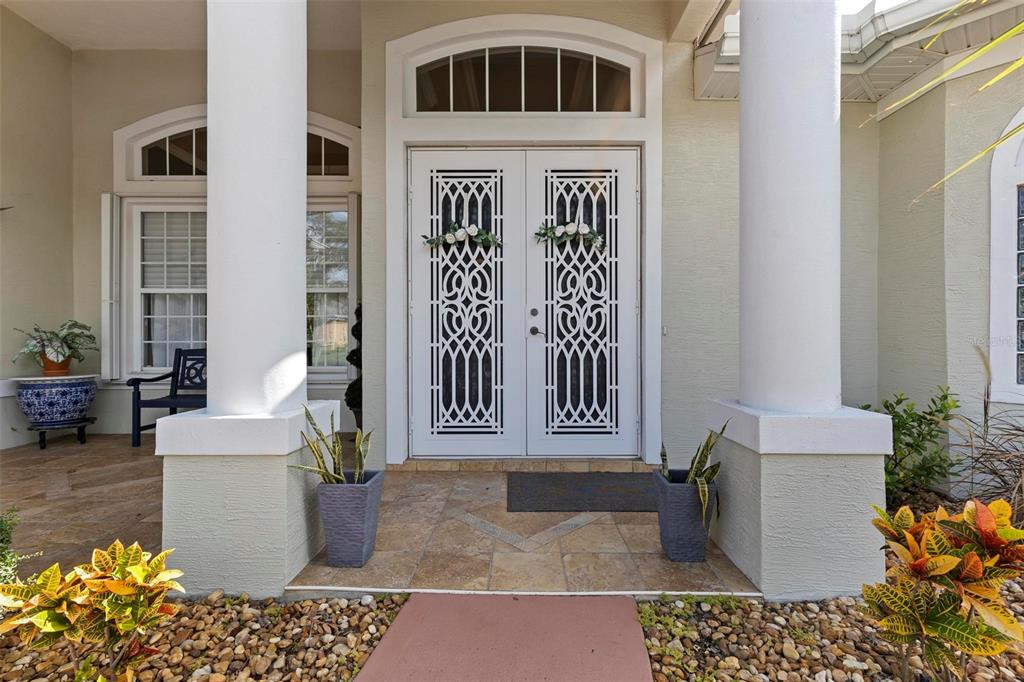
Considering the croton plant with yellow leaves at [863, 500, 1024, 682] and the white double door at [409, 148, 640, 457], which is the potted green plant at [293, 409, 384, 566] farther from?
the croton plant with yellow leaves at [863, 500, 1024, 682]

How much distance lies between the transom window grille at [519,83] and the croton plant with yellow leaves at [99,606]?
3.34m

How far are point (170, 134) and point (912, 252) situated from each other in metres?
6.48

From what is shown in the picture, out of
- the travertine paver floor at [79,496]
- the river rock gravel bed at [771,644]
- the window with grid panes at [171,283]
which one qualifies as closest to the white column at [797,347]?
the river rock gravel bed at [771,644]

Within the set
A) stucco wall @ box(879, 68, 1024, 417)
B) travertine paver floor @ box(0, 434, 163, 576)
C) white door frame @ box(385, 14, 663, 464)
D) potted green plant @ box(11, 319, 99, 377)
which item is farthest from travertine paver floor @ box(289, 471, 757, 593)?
potted green plant @ box(11, 319, 99, 377)

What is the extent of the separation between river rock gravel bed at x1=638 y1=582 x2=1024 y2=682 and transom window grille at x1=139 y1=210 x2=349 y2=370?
13.3 feet

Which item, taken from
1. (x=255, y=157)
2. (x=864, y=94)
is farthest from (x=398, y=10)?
(x=864, y=94)

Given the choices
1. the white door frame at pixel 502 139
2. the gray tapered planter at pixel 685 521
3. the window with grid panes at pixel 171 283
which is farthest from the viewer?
the window with grid panes at pixel 171 283

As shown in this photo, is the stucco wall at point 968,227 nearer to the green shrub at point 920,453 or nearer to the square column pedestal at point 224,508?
the green shrub at point 920,453

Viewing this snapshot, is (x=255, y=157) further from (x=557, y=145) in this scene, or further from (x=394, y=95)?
(x=557, y=145)

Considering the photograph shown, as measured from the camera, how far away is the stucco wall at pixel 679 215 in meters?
3.62

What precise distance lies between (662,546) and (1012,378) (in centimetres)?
260

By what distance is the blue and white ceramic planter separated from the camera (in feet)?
13.9

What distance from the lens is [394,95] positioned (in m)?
3.58

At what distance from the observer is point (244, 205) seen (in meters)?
2.00
